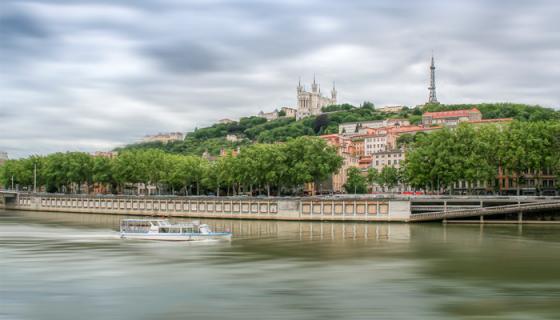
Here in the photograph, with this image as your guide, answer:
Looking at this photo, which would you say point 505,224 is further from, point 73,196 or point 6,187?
point 6,187

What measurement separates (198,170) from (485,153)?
66308 mm

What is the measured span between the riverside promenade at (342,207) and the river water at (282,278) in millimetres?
20455

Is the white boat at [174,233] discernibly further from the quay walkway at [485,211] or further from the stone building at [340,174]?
the stone building at [340,174]

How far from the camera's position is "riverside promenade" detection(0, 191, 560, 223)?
277 ft

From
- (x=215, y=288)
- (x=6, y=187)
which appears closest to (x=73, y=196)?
(x=6, y=187)

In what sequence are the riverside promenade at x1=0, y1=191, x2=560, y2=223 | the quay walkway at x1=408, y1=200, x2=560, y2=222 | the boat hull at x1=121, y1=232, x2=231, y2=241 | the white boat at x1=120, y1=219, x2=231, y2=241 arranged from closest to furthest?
the boat hull at x1=121, y1=232, x2=231, y2=241
the white boat at x1=120, y1=219, x2=231, y2=241
the quay walkway at x1=408, y1=200, x2=560, y2=222
the riverside promenade at x1=0, y1=191, x2=560, y2=223

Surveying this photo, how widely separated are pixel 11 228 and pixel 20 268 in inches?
1443

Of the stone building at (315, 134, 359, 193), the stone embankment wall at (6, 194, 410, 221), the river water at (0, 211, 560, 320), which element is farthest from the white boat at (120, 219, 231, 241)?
the stone building at (315, 134, 359, 193)

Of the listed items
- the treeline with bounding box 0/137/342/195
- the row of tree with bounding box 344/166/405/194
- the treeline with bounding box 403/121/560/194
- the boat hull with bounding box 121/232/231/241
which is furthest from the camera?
the row of tree with bounding box 344/166/405/194

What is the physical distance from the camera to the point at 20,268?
41688 mm

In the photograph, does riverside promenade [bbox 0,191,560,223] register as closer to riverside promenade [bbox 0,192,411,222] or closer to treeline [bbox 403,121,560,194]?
riverside promenade [bbox 0,192,411,222]

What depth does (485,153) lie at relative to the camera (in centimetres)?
10181

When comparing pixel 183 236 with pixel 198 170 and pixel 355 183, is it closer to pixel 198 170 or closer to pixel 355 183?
pixel 198 170

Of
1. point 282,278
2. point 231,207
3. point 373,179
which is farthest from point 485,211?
point 373,179
